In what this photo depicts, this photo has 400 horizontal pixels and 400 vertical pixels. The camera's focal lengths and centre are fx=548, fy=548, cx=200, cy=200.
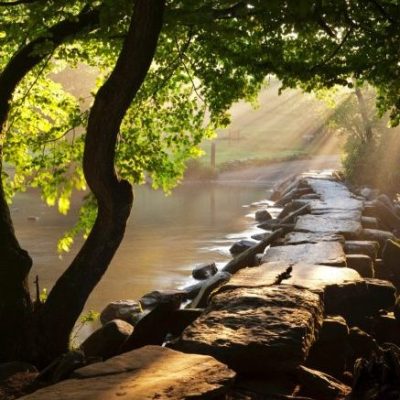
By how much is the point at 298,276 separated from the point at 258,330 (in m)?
2.93

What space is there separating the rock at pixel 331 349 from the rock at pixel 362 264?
167 inches

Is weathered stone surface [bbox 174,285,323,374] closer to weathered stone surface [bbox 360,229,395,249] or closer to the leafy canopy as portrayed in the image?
the leafy canopy

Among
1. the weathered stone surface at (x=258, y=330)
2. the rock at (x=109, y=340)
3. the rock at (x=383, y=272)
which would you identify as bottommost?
the rock at (x=383, y=272)

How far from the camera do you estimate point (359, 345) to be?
265 inches

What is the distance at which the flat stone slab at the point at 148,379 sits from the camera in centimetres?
412

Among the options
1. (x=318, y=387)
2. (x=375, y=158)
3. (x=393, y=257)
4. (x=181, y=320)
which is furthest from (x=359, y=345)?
(x=375, y=158)

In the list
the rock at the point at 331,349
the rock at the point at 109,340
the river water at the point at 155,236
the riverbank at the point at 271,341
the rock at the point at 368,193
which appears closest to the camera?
the riverbank at the point at 271,341

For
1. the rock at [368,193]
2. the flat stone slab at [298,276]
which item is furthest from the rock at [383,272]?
the rock at [368,193]

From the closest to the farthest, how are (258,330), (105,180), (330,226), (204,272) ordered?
(258,330) → (105,180) → (330,226) → (204,272)

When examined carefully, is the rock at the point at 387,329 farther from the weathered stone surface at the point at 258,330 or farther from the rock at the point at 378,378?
the rock at the point at 378,378

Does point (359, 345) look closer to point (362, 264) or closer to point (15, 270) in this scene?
point (362, 264)

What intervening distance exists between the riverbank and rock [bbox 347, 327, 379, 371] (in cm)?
1

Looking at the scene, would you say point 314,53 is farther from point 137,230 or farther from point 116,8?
point 137,230

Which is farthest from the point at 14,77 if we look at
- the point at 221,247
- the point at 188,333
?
the point at 221,247
